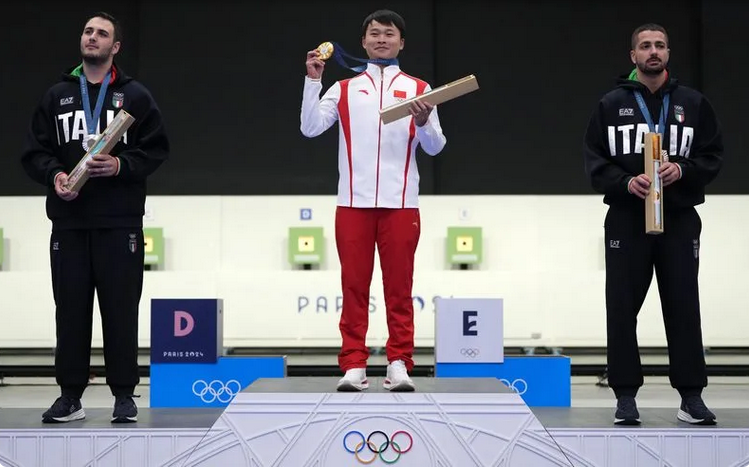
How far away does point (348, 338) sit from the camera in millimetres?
4098

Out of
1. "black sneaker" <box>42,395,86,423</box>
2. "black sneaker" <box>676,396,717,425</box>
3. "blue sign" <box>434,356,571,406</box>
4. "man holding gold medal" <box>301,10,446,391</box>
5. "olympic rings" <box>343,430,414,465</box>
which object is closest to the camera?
"olympic rings" <box>343,430,414,465</box>

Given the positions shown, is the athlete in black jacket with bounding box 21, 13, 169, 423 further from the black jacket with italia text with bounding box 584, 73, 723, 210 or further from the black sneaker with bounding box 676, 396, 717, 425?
the black sneaker with bounding box 676, 396, 717, 425

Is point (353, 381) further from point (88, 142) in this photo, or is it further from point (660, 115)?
point (660, 115)

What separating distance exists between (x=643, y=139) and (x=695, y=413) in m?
1.16

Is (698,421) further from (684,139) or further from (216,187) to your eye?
(216,187)

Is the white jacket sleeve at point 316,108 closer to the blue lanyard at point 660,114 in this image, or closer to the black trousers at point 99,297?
the black trousers at point 99,297

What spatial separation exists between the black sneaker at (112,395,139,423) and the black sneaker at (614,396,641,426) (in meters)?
2.04

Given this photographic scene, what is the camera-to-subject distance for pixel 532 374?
5.21m

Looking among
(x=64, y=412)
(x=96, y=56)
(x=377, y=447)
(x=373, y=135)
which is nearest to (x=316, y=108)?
(x=373, y=135)

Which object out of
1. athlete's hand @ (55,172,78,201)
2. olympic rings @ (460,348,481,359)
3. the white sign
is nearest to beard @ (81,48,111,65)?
athlete's hand @ (55,172,78,201)

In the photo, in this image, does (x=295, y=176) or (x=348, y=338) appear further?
(x=295, y=176)

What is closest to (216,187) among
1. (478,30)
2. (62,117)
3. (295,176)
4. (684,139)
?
(295,176)

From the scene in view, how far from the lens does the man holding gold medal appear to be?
4.06 meters

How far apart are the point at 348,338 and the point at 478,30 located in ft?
20.1
